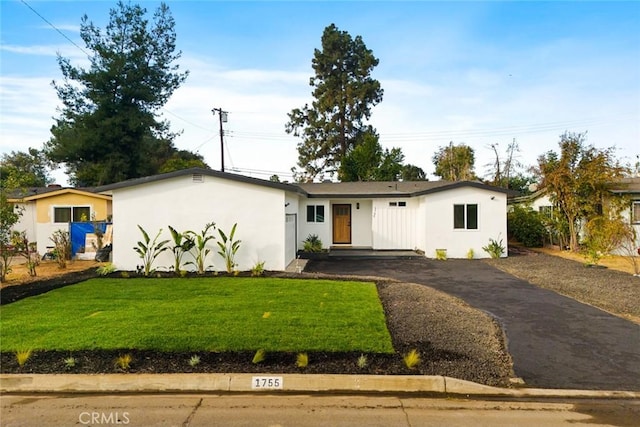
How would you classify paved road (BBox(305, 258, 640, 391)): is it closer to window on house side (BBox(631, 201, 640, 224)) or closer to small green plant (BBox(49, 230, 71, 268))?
window on house side (BBox(631, 201, 640, 224))

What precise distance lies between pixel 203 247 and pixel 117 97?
19544mm

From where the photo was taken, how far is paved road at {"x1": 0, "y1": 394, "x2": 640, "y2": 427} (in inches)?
141

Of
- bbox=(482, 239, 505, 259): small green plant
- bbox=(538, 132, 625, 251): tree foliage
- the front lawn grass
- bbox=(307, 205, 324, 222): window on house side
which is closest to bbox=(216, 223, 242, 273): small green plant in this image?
the front lawn grass

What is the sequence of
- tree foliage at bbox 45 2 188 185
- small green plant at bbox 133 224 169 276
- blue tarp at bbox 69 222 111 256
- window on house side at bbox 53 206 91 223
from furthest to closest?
1. tree foliage at bbox 45 2 188 185
2. window on house side at bbox 53 206 91 223
3. blue tarp at bbox 69 222 111 256
4. small green plant at bbox 133 224 169 276

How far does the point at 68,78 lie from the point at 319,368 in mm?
28414

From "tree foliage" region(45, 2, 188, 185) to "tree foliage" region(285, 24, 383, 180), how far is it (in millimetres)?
12858

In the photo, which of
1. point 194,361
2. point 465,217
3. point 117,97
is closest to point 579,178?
Answer: point 465,217

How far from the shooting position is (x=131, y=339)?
211 inches

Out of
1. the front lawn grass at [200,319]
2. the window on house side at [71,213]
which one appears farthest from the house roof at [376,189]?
the window on house side at [71,213]

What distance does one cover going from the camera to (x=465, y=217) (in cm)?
1569

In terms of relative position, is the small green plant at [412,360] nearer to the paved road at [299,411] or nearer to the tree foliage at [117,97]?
the paved road at [299,411]

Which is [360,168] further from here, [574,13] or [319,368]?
[319,368]

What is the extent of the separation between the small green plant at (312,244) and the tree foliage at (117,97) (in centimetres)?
1573

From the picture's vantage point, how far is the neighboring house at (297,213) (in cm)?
1185
